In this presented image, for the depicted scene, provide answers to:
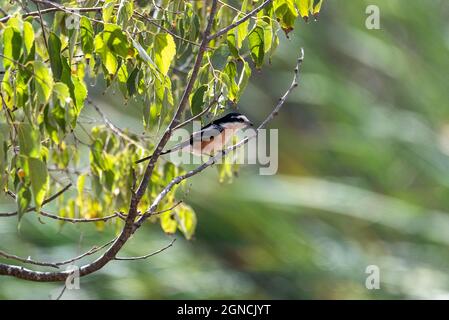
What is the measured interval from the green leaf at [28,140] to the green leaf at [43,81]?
99mm

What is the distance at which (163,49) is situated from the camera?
105 inches

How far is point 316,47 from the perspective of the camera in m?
10.4

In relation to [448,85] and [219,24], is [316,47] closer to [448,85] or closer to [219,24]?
[448,85]

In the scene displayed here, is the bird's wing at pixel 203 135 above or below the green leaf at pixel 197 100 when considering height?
above

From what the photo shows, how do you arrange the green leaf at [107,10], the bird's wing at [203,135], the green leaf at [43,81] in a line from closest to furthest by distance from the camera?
the green leaf at [43,81], the green leaf at [107,10], the bird's wing at [203,135]

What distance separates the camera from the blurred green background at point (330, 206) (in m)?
7.25

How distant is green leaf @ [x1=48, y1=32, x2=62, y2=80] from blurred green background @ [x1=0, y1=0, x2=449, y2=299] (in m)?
4.41

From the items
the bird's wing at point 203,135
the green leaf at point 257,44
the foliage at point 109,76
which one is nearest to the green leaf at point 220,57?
the foliage at point 109,76

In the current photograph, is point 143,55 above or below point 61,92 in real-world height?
above

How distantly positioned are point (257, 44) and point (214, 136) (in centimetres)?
183

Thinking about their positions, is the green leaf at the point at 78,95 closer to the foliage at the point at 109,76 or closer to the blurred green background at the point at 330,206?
the foliage at the point at 109,76

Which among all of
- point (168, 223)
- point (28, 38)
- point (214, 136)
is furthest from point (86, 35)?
point (214, 136)

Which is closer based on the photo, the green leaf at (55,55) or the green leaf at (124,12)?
the green leaf at (55,55)

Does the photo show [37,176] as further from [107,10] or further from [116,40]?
[107,10]
